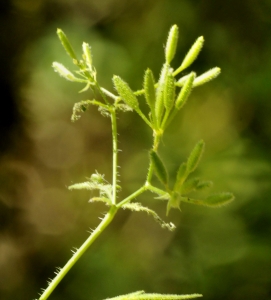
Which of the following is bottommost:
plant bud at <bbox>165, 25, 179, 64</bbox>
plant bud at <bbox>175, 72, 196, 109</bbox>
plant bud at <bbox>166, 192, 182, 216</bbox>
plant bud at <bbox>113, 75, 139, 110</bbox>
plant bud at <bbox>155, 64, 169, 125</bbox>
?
plant bud at <bbox>166, 192, 182, 216</bbox>

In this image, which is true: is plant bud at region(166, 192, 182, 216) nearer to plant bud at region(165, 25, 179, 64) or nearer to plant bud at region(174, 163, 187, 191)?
plant bud at region(174, 163, 187, 191)

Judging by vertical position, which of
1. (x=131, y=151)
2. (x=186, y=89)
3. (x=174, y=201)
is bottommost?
(x=174, y=201)

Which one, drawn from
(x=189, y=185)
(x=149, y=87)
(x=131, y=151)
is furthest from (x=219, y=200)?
(x=131, y=151)

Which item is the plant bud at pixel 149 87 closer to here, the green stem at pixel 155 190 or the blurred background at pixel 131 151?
the green stem at pixel 155 190

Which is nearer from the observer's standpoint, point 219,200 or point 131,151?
point 219,200

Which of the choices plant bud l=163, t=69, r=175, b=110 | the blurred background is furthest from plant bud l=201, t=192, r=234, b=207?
the blurred background

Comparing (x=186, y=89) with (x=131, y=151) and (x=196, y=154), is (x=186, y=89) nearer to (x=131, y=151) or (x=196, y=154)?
(x=196, y=154)

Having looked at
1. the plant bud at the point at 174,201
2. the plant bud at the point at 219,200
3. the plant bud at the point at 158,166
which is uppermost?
the plant bud at the point at 219,200

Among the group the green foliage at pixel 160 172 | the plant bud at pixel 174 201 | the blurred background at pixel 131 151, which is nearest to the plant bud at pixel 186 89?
the green foliage at pixel 160 172
